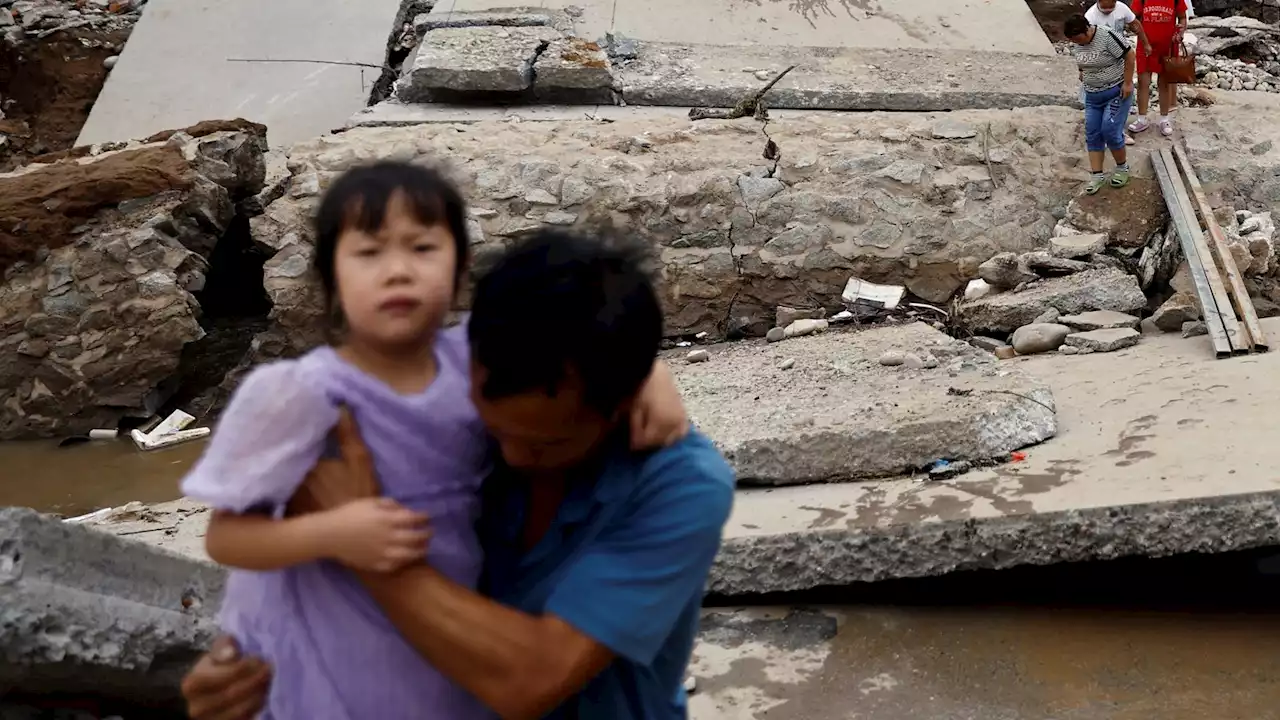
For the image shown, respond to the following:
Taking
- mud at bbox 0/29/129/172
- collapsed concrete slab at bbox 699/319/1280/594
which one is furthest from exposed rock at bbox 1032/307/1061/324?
mud at bbox 0/29/129/172

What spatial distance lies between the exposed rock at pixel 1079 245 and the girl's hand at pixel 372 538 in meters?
4.41

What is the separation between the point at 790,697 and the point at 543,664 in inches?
60.3

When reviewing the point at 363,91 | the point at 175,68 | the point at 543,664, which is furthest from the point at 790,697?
the point at 175,68

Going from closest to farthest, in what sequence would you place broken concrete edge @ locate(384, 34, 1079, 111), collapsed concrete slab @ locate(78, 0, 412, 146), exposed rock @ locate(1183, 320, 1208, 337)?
exposed rock @ locate(1183, 320, 1208, 337) < broken concrete edge @ locate(384, 34, 1079, 111) < collapsed concrete slab @ locate(78, 0, 412, 146)

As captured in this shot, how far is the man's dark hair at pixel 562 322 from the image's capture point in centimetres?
101

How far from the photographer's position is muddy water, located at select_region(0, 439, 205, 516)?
4582 mm

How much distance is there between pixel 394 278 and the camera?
1.14 metres

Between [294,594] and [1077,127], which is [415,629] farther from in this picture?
[1077,127]

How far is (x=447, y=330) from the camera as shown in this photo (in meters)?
1.26

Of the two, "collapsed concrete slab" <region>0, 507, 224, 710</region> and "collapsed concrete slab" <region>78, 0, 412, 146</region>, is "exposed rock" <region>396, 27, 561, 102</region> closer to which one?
"collapsed concrete slab" <region>78, 0, 412, 146</region>

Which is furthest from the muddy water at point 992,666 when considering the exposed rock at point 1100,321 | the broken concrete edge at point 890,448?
the exposed rock at point 1100,321

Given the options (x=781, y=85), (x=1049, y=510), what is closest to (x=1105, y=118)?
(x=781, y=85)

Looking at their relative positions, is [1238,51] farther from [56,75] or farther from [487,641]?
[487,641]

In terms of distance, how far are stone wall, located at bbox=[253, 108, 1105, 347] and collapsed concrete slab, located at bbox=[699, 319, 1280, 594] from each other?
6.60 feet
